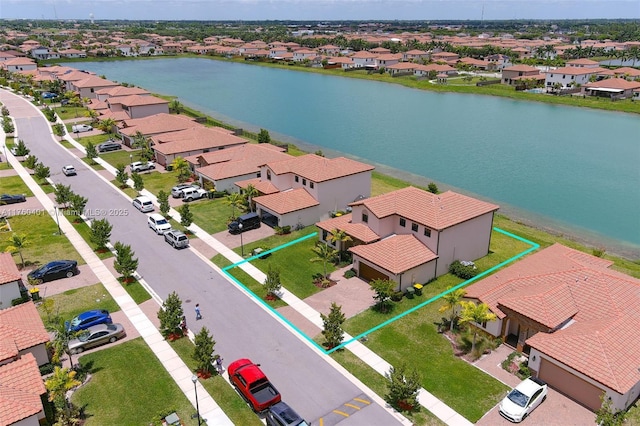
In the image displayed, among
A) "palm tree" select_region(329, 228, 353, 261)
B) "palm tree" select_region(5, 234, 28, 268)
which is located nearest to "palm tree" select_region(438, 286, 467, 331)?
"palm tree" select_region(329, 228, 353, 261)

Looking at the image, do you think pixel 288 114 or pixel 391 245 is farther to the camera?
pixel 288 114

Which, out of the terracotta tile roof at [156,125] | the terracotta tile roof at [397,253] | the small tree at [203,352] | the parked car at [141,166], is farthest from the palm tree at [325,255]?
the terracotta tile roof at [156,125]

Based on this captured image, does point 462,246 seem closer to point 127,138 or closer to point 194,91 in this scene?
point 127,138

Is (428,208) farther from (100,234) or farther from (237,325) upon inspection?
(100,234)

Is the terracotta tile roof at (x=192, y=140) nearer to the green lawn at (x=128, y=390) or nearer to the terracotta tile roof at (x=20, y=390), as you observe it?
the green lawn at (x=128, y=390)

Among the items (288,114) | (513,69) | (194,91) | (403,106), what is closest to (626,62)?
(513,69)

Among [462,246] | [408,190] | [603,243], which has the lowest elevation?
[603,243]
